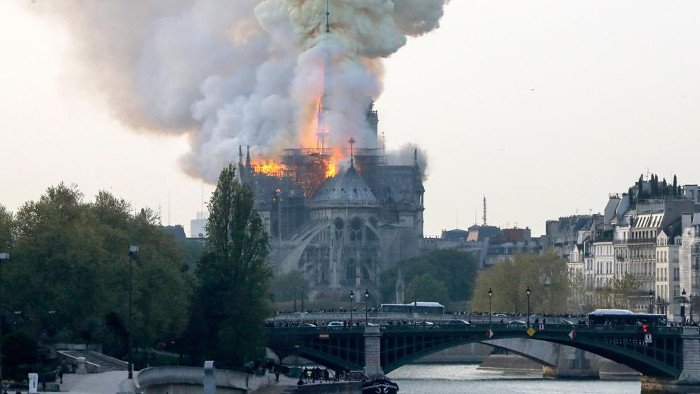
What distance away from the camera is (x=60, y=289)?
91.1 m

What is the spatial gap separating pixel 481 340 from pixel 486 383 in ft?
16.7

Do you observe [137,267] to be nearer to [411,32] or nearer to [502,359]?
[502,359]

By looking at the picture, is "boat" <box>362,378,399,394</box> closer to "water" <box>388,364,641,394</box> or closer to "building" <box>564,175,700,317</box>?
"water" <box>388,364,641,394</box>

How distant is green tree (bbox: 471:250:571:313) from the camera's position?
156750mm

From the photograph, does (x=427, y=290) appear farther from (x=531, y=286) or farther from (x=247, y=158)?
(x=531, y=286)

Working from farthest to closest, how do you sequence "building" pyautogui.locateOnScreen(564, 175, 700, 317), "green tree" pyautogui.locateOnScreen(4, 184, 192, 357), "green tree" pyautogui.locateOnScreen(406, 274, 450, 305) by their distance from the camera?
"green tree" pyautogui.locateOnScreen(406, 274, 450, 305)
"building" pyautogui.locateOnScreen(564, 175, 700, 317)
"green tree" pyautogui.locateOnScreen(4, 184, 192, 357)

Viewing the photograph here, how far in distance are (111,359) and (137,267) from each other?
11.1 m

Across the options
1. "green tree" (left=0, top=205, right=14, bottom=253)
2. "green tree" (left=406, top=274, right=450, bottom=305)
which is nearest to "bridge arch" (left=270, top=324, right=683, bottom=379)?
"green tree" (left=0, top=205, right=14, bottom=253)

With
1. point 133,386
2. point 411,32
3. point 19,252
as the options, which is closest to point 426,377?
point 19,252

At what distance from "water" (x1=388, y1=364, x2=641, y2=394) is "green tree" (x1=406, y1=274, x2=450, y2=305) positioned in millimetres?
Result: 39437

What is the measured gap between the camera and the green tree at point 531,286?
514 feet

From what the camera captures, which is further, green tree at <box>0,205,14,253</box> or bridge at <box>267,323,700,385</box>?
bridge at <box>267,323,700,385</box>

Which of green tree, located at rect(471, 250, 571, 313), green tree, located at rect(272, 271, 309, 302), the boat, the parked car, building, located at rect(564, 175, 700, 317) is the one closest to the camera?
the boat

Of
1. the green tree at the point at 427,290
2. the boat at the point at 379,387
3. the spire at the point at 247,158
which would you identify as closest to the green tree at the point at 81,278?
the boat at the point at 379,387
